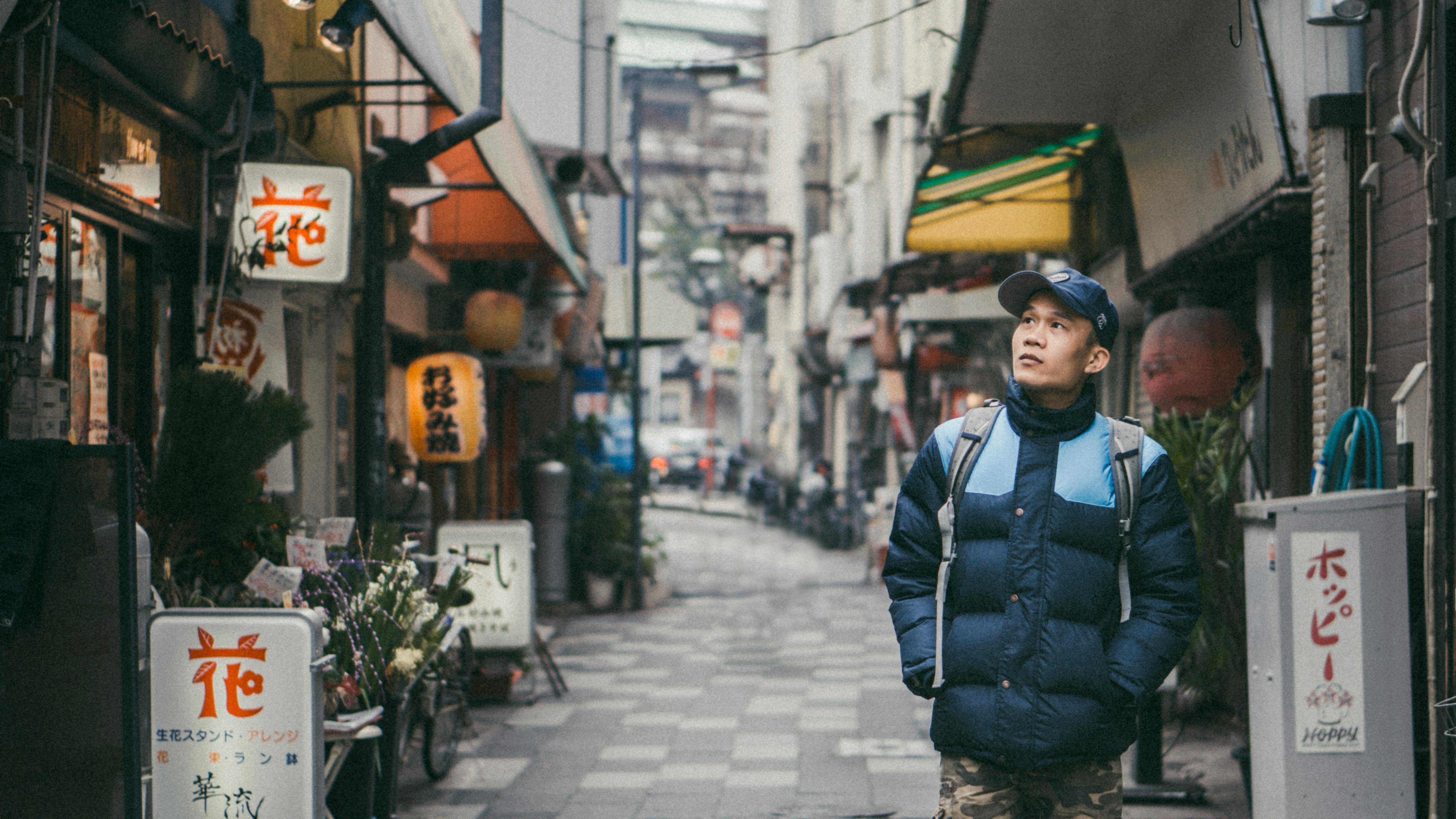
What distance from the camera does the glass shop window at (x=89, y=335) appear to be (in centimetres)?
635

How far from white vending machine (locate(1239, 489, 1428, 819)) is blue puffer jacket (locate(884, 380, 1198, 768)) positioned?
1.83 meters

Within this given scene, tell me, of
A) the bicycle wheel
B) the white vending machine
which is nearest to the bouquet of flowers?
the bicycle wheel

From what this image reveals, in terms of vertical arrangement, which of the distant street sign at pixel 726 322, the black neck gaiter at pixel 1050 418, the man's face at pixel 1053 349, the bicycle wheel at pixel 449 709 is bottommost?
the bicycle wheel at pixel 449 709

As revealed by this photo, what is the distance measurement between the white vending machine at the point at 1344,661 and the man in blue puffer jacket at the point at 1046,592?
5.89ft

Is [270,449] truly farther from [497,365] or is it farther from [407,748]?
[497,365]

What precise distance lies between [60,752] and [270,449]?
1961mm

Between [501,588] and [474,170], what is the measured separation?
16.3 feet

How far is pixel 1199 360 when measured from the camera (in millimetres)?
8039

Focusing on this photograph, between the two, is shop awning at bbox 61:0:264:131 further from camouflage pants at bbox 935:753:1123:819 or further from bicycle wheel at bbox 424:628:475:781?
camouflage pants at bbox 935:753:1123:819

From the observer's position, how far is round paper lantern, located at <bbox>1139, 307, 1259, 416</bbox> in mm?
8047

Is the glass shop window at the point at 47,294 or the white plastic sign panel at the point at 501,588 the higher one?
the glass shop window at the point at 47,294

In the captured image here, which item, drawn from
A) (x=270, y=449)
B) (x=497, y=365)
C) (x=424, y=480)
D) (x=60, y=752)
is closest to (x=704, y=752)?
(x=270, y=449)

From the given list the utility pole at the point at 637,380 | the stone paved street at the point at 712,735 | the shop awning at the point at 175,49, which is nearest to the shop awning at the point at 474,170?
the shop awning at the point at 175,49

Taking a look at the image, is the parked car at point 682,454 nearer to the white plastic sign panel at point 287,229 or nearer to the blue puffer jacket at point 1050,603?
the white plastic sign panel at point 287,229
